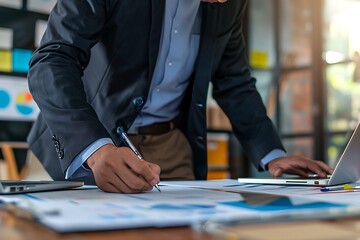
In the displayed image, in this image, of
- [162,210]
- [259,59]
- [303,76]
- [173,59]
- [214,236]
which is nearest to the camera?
[214,236]

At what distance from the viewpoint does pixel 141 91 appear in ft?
4.54

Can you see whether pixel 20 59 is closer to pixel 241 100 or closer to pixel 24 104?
pixel 24 104

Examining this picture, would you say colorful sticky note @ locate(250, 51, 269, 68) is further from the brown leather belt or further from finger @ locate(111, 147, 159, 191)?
finger @ locate(111, 147, 159, 191)

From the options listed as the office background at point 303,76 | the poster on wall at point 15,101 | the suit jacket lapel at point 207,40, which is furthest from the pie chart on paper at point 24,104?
the suit jacket lapel at point 207,40

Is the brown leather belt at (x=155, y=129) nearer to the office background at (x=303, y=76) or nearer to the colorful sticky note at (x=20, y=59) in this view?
the colorful sticky note at (x=20, y=59)

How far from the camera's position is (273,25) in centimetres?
525

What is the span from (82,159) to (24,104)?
2.89 meters

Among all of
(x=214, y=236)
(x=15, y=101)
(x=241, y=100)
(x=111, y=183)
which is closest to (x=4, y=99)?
(x=15, y=101)

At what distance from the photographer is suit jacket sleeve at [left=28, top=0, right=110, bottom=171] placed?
41.0 inches

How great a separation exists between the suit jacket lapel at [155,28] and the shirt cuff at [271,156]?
0.50 metres

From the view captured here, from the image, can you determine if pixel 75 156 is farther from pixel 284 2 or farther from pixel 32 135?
pixel 284 2

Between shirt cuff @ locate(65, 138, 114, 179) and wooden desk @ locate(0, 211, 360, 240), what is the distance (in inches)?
17.6

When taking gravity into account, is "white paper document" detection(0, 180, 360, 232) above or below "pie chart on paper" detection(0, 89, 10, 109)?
above

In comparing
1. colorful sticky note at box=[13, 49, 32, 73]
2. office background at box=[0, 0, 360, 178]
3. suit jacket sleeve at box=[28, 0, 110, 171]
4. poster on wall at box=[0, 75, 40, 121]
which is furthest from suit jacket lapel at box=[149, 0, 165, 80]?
office background at box=[0, 0, 360, 178]
